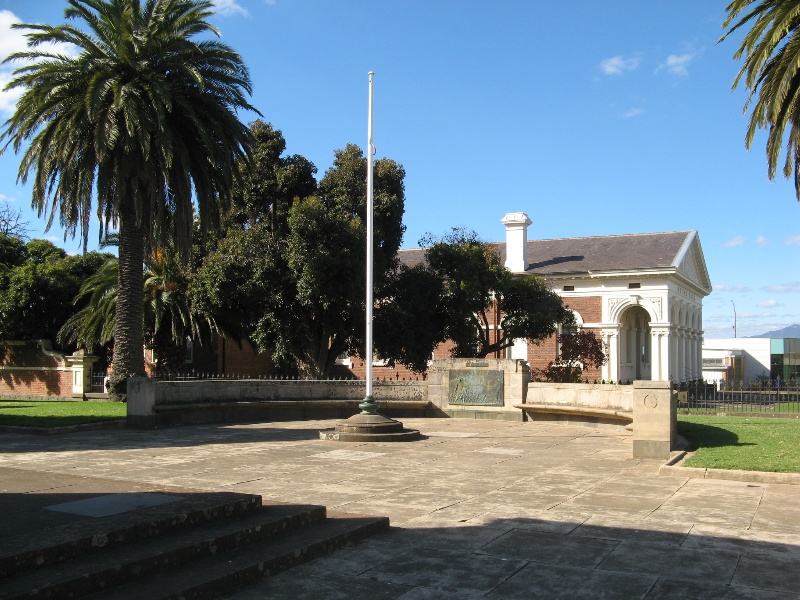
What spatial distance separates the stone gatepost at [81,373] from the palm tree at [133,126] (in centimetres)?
727

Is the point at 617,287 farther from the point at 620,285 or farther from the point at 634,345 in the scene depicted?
the point at 634,345

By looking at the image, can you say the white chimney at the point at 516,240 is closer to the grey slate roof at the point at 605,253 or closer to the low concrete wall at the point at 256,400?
the grey slate roof at the point at 605,253

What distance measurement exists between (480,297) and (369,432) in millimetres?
16649

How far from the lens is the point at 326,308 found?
→ 27.6m

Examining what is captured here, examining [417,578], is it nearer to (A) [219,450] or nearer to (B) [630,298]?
(A) [219,450]

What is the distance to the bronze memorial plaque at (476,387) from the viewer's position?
73.6 ft

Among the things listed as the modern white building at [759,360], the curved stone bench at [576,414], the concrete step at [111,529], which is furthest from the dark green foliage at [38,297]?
the modern white building at [759,360]

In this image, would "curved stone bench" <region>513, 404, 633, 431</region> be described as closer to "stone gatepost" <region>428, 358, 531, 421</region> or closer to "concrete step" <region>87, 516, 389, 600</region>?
"stone gatepost" <region>428, 358, 531, 421</region>

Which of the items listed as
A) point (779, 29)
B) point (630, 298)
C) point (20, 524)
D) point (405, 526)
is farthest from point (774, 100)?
point (630, 298)

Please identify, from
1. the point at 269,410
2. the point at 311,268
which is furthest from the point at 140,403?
the point at 311,268

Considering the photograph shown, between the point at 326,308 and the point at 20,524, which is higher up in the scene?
the point at 326,308

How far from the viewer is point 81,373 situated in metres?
29.8

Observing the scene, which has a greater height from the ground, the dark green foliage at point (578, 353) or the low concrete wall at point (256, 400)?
the dark green foliage at point (578, 353)

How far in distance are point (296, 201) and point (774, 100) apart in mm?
16874
